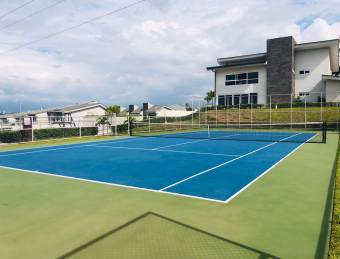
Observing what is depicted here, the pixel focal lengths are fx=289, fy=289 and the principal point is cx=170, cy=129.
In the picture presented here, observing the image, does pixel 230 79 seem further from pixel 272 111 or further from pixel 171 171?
pixel 171 171

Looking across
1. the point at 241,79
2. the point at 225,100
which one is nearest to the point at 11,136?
the point at 225,100

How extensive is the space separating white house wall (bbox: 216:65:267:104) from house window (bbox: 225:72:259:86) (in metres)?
0.43

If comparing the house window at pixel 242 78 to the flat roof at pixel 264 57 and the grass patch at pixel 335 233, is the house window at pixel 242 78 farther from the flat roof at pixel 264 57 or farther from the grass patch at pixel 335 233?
the grass patch at pixel 335 233

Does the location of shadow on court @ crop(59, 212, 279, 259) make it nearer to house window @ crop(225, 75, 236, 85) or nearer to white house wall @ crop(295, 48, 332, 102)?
white house wall @ crop(295, 48, 332, 102)

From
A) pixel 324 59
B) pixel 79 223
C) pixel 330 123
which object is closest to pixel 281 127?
pixel 330 123

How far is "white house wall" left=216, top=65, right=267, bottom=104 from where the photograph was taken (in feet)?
133

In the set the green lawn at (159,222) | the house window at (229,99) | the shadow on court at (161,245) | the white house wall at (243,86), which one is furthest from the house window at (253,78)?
the shadow on court at (161,245)

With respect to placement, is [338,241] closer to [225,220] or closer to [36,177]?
[225,220]

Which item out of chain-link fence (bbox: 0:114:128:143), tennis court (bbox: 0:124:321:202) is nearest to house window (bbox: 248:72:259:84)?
chain-link fence (bbox: 0:114:128:143)

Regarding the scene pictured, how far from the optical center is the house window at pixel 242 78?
135 ft

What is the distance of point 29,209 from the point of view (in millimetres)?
5391

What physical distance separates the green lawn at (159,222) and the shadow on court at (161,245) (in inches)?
0.5

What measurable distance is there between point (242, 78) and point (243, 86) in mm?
1247

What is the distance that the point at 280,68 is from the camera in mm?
38625
